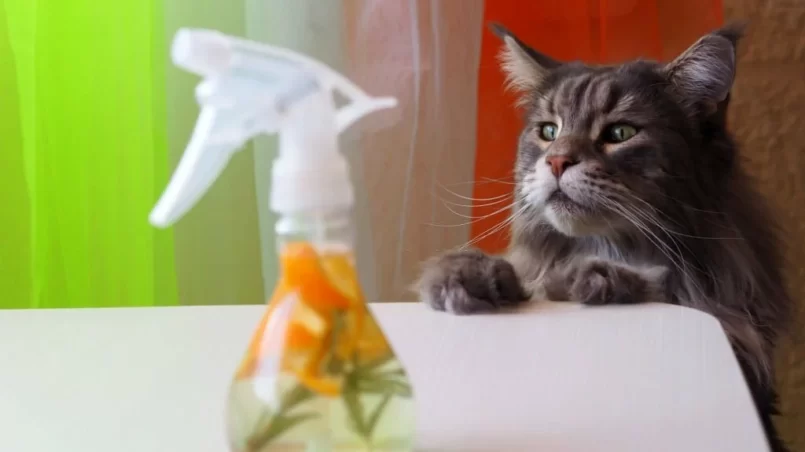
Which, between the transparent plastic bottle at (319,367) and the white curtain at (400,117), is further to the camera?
the white curtain at (400,117)

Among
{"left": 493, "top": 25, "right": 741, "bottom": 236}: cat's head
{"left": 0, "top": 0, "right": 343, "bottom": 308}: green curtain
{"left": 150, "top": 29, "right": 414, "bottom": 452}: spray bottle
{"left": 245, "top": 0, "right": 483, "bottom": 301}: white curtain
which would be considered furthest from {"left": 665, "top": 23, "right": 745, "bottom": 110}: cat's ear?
{"left": 150, "top": 29, "right": 414, "bottom": 452}: spray bottle

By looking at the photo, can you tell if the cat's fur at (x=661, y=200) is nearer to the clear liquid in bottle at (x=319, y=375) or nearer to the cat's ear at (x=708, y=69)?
the cat's ear at (x=708, y=69)

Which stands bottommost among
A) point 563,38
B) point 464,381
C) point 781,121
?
point 464,381

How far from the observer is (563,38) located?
120 centimetres

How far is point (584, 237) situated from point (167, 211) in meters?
0.68

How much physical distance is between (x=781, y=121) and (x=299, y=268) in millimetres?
1165

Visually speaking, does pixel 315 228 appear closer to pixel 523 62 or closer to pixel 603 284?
pixel 603 284

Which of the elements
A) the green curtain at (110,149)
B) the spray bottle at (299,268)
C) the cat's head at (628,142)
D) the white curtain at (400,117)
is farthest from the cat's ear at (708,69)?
the spray bottle at (299,268)

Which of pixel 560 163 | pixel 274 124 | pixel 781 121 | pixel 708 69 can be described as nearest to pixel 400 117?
pixel 560 163

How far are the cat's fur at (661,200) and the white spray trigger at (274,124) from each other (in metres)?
0.44

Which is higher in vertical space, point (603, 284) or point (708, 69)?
point (708, 69)

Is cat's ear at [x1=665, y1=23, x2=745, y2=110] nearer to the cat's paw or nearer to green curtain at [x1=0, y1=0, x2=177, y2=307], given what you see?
the cat's paw

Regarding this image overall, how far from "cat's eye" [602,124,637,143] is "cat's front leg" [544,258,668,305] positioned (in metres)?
0.18

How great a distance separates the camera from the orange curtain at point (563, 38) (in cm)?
112
